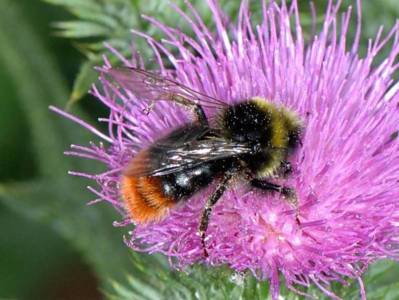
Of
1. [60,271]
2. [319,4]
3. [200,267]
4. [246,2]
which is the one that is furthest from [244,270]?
[60,271]

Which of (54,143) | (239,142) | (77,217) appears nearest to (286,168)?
(239,142)

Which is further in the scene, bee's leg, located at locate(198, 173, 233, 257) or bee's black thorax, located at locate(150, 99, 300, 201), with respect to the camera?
bee's leg, located at locate(198, 173, 233, 257)

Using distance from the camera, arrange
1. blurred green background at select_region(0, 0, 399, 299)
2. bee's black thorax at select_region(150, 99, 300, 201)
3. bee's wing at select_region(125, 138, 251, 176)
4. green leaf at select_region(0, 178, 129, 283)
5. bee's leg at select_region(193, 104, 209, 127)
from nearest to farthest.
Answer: bee's wing at select_region(125, 138, 251, 176)
bee's black thorax at select_region(150, 99, 300, 201)
bee's leg at select_region(193, 104, 209, 127)
blurred green background at select_region(0, 0, 399, 299)
green leaf at select_region(0, 178, 129, 283)

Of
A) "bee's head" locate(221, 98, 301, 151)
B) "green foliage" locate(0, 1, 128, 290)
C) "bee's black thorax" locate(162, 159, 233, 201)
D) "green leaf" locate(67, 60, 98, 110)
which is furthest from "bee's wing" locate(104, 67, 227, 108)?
"green foliage" locate(0, 1, 128, 290)

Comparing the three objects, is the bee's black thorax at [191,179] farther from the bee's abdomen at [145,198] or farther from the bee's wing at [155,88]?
the bee's wing at [155,88]

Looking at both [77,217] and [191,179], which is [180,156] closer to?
[191,179]

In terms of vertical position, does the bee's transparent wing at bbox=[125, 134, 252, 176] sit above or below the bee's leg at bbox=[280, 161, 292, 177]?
above

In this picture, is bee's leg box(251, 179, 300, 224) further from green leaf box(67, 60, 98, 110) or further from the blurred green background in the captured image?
green leaf box(67, 60, 98, 110)

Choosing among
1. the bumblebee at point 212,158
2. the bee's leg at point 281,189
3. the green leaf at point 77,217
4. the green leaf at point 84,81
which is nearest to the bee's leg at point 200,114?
the bumblebee at point 212,158
